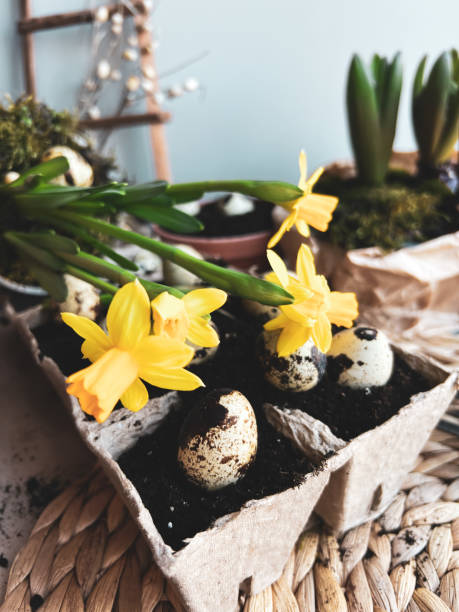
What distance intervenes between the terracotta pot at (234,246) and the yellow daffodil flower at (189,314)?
0.46 metres

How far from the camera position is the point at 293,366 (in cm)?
55

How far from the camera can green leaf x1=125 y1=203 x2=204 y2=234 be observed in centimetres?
64

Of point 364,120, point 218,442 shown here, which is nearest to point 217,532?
point 218,442

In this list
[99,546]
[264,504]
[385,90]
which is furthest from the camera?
[385,90]

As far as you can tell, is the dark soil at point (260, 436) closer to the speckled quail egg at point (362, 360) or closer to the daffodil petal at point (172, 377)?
the speckled quail egg at point (362, 360)

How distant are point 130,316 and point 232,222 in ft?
1.97

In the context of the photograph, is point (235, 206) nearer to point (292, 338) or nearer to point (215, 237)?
point (215, 237)

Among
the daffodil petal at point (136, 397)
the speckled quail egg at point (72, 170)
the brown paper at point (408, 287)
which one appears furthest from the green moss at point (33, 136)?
the daffodil petal at point (136, 397)

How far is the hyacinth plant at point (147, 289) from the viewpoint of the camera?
40cm

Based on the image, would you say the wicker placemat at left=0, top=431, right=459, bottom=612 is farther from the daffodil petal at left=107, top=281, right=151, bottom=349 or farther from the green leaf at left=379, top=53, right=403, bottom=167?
the green leaf at left=379, top=53, right=403, bottom=167

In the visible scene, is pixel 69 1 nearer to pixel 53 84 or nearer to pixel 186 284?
pixel 53 84

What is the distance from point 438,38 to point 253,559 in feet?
3.83

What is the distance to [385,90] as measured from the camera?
0.83 metres

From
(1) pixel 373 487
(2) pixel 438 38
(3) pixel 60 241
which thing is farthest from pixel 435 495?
(2) pixel 438 38
